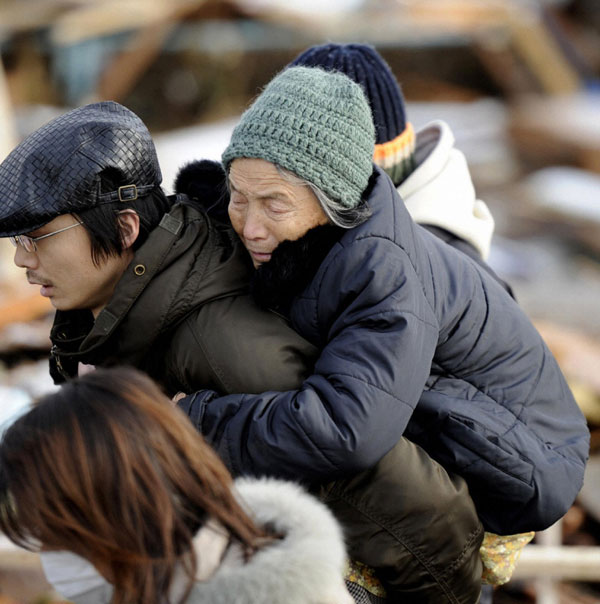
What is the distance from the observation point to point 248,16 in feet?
38.3

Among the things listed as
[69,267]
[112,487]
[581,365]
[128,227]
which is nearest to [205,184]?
[128,227]

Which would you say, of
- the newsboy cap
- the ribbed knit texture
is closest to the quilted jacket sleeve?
the newsboy cap

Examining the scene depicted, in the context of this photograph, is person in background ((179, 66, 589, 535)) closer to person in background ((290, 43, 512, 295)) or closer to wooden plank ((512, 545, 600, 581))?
person in background ((290, 43, 512, 295))

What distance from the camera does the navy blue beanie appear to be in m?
2.45

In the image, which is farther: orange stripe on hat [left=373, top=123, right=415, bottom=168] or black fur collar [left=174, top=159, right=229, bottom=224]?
orange stripe on hat [left=373, top=123, right=415, bottom=168]

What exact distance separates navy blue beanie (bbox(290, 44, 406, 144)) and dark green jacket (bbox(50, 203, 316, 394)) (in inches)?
34.8

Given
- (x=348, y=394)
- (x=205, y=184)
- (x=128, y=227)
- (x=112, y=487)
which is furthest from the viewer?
(x=205, y=184)

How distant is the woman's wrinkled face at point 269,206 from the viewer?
177cm

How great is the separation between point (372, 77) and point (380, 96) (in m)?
0.07

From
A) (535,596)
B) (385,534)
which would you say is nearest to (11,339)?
(535,596)

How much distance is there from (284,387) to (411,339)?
11.9 inches

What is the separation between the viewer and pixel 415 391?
5.52 feet

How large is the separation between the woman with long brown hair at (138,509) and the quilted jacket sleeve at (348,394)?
0.27 m

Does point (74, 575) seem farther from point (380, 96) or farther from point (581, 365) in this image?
point (581, 365)
